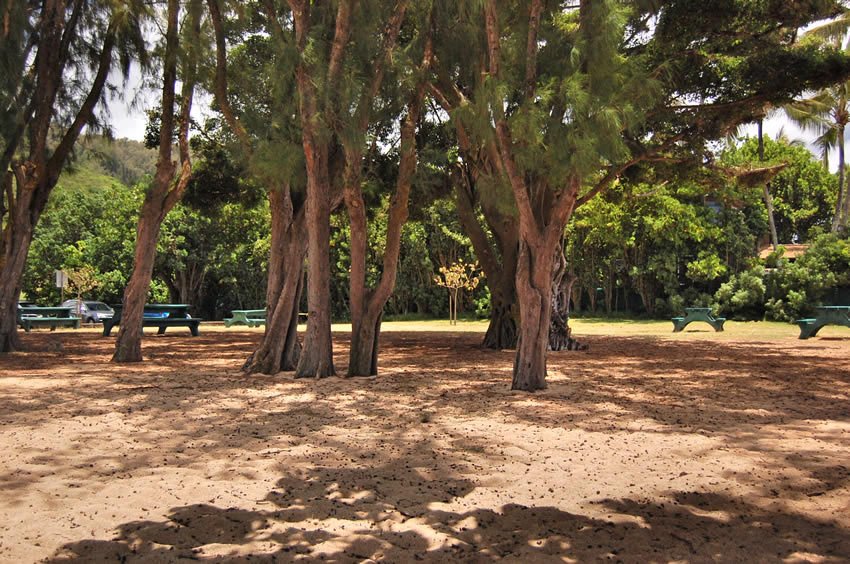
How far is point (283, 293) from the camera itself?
33.8 feet

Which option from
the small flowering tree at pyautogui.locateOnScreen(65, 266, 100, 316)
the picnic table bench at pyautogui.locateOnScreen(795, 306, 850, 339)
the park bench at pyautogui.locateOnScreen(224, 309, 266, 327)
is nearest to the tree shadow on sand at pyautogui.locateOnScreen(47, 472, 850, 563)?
the picnic table bench at pyautogui.locateOnScreen(795, 306, 850, 339)

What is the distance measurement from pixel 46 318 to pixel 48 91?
378 inches

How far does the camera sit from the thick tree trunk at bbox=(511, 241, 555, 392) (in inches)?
324

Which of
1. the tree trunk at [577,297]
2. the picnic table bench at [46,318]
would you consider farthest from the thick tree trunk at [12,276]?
the tree trunk at [577,297]

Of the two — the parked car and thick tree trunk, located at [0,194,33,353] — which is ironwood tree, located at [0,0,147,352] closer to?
thick tree trunk, located at [0,194,33,353]

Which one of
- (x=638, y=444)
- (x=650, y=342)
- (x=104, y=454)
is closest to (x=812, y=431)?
(x=638, y=444)

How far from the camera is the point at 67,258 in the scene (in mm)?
32312

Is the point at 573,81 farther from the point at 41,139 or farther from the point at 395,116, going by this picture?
the point at 41,139

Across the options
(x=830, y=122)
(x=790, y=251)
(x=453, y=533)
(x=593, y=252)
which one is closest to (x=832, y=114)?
(x=830, y=122)

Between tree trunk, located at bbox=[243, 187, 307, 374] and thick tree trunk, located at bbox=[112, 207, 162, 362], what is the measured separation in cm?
252

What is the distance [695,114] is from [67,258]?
28.9m

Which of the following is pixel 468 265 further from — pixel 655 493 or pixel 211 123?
pixel 655 493

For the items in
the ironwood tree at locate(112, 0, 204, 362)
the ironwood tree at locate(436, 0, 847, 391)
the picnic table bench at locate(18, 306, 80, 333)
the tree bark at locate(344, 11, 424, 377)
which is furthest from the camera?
the picnic table bench at locate(18, 306, 80, 333)

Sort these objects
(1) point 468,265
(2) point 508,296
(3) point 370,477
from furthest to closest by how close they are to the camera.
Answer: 1. (1) point 468,265
2. (2) point 508,296
3. (3) point 370,477
